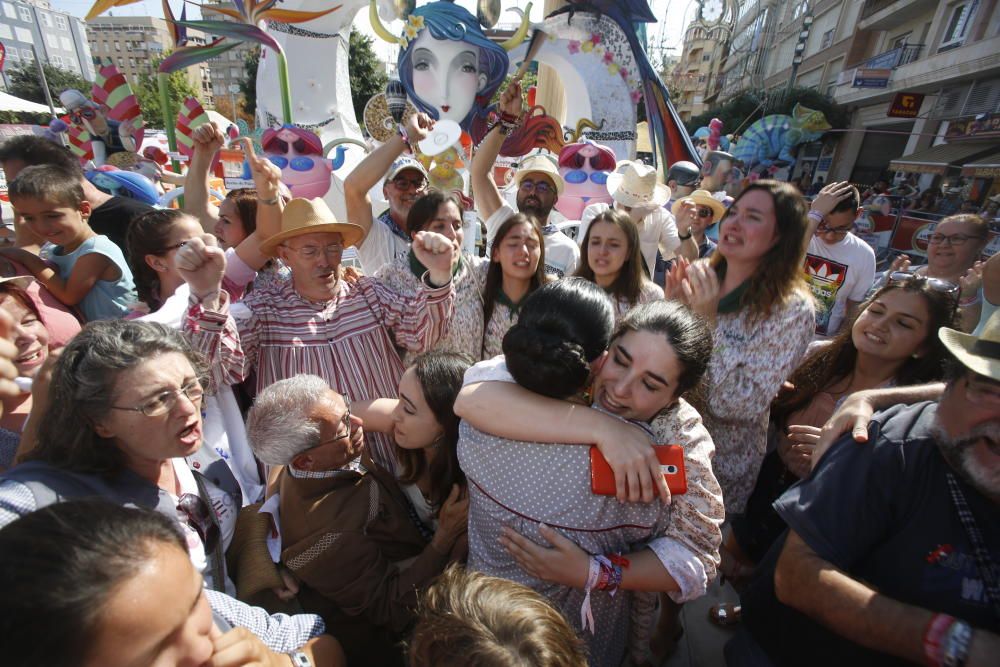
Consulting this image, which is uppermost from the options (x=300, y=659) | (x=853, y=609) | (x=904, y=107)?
(x=904, y=107)

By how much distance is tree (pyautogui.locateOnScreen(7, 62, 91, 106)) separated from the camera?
35500 millimetres

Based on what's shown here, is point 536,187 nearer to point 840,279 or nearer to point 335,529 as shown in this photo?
point 840,279

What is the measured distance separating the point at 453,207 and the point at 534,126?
6961 millimetres

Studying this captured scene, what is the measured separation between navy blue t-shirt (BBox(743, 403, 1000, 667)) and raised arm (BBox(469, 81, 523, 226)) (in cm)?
265

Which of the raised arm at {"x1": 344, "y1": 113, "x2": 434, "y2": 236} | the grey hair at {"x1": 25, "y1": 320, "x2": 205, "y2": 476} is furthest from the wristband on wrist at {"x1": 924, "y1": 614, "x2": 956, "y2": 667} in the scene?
the raised arm at {"x1": 344, "y1": 113, "x2": 434, "y2": 236}

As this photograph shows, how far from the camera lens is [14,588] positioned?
599 millimetres

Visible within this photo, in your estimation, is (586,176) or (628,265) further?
(586,176)

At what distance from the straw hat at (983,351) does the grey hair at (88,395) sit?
212 centimetres

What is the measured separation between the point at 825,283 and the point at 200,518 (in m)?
4.02

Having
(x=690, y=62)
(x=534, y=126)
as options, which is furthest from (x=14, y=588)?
(x=690, y=62)

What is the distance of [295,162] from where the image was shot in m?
6.20

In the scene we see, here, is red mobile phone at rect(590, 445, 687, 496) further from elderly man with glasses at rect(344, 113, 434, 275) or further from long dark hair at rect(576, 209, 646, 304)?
elderly man with glasses at rect(344, 113, 434, 275)

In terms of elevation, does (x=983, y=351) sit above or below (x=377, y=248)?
above

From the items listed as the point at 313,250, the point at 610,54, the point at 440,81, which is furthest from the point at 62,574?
the point at 610,54
